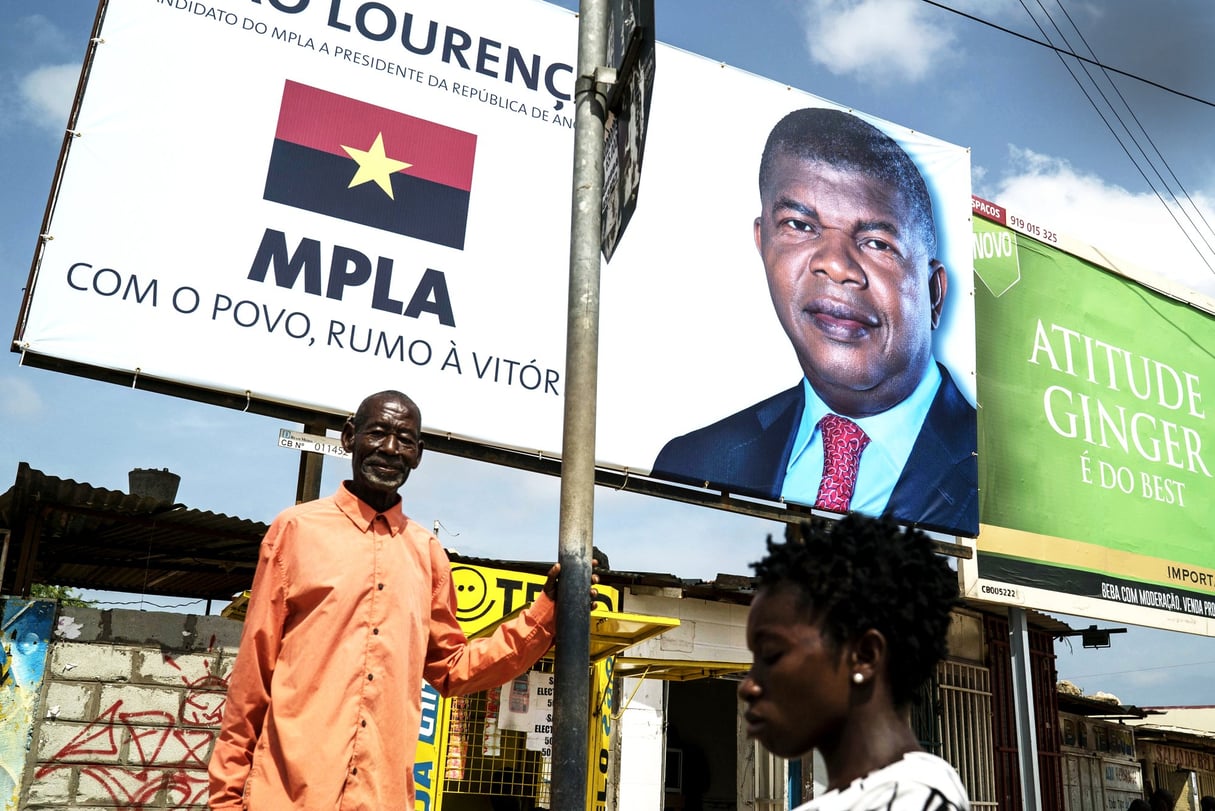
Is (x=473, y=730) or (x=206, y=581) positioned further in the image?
(x=206, y=581)

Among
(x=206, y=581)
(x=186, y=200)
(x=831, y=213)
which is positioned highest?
(x=831, y=213)

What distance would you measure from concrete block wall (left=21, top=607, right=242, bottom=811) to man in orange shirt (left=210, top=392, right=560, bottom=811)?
393 cm

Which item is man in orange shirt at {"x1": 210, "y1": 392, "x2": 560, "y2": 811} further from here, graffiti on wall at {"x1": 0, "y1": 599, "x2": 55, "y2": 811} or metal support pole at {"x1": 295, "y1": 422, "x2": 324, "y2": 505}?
graffiti on wall at {"x1": 0, "y1": 599, "x2": 55, "y2": 811}

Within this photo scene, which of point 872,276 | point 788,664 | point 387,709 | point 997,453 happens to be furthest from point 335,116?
point 997,453

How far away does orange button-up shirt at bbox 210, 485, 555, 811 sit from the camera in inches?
98.9

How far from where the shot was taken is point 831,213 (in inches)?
346

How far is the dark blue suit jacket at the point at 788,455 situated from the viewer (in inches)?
297

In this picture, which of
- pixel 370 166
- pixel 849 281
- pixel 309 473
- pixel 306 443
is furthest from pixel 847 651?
pixel 849 281

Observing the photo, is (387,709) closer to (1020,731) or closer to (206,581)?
(206,581)

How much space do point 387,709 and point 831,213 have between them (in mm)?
6957

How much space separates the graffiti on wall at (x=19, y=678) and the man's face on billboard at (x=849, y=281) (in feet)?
17.6

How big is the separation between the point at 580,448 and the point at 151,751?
4.57 metres

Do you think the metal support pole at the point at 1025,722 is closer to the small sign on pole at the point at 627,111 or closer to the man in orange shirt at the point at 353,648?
the man in orange shirt at the point at 353,648

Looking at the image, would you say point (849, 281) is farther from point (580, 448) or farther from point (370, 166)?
point (580, 448)
